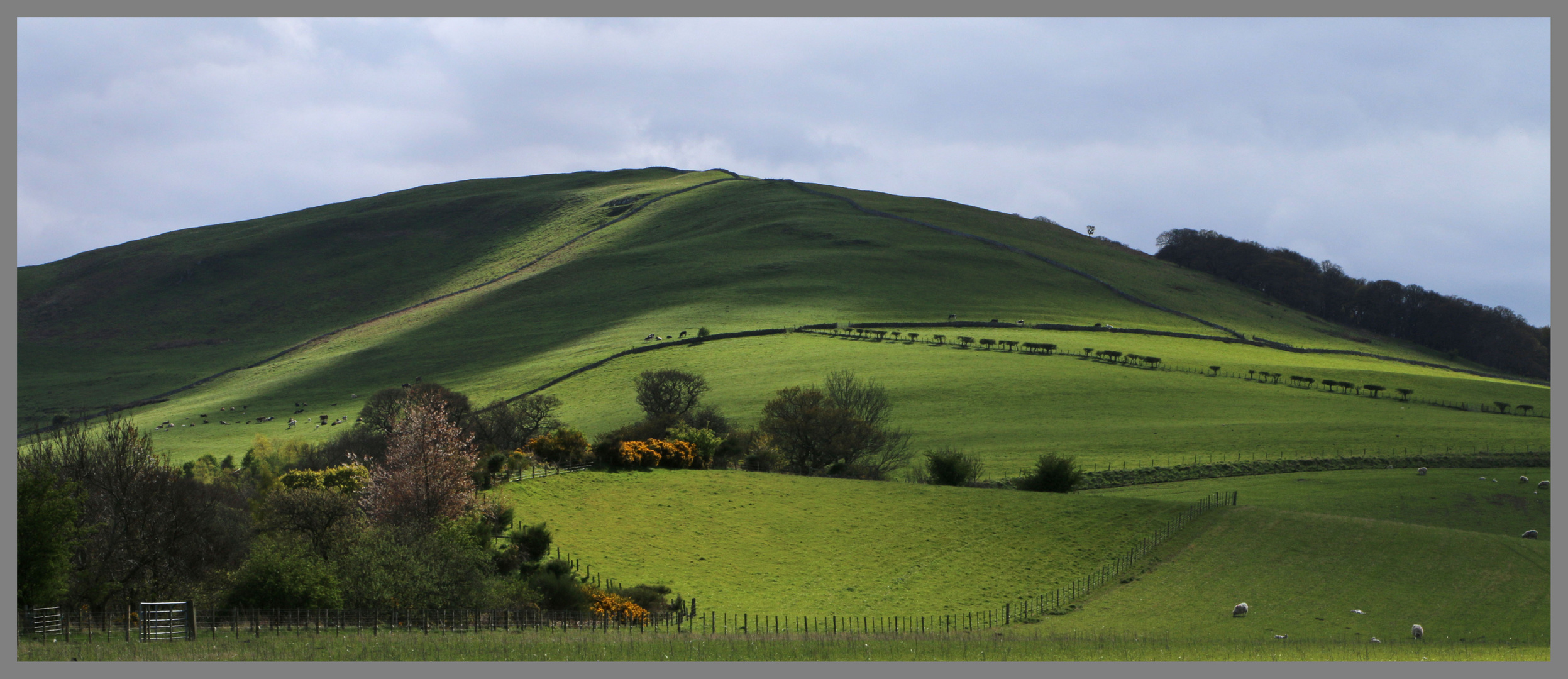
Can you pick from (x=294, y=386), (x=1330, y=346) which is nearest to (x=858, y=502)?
(x=294, y=386)

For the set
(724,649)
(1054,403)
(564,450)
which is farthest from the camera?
(1054,403)

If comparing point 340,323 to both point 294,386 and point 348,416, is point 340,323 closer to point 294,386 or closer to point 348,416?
point 294,386

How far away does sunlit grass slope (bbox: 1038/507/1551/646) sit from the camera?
38531 mm

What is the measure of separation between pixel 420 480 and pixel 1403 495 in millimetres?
52964

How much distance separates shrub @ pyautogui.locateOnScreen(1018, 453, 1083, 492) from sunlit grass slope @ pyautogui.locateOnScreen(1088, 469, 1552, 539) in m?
2.51

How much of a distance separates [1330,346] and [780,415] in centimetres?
8541

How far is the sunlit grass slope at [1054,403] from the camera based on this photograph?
7281 centimetres

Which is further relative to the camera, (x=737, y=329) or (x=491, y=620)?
(x=737, y=329)

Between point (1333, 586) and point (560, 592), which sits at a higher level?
point (560, 592)

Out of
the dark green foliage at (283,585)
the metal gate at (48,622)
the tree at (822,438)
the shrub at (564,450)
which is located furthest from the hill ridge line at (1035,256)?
the metal gate at (48,622)

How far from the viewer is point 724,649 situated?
91.8 ft

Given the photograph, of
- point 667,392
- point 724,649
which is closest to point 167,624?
point 724,649

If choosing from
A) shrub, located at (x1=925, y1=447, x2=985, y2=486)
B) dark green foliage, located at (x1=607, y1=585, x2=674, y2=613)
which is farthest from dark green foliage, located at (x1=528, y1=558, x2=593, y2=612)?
shrub, located at (x1=925, y1=447, x2=985, y2=486)

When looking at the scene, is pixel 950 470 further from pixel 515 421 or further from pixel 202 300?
pixel 202 300
